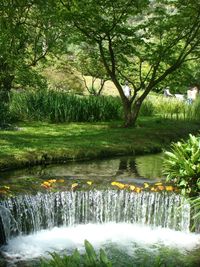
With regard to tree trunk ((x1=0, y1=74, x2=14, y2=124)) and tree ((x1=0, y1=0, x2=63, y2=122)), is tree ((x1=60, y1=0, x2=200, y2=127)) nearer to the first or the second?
tree ((x1=0, y1=0, x2=63, y2=122))

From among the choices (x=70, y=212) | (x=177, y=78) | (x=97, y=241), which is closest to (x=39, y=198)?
(x=70, y=212)

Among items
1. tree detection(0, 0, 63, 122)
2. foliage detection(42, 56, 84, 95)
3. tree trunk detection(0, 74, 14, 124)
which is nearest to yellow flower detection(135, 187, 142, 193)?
tree trunk detection(0, 74, 14, 124)

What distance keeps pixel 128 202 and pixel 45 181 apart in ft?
5.77

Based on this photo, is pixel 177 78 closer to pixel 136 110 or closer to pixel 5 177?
pixel 136 110

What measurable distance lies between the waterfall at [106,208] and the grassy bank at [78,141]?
2.34m

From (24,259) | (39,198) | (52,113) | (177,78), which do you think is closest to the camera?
(24,259)

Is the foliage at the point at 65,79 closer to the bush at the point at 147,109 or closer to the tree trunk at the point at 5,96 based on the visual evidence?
the bush at the point at 147,109

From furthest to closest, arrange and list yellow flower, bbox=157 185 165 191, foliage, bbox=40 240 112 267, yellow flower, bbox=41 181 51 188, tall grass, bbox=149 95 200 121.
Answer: tall grass, bbox=149 95 200 121 → yellow flower, bbox=157 185 165 191 → yellow flower, bbox=41 181 51 188 → foliage, bbox=40 240 112 267

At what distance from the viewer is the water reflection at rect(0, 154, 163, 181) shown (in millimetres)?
10492

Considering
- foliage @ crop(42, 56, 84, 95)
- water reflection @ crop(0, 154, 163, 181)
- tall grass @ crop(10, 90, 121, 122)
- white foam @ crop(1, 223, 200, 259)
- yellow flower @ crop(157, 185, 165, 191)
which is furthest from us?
foliage @ crop(42, 56, 84, 95)

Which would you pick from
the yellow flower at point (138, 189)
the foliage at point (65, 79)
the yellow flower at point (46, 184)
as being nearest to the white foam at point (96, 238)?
the yellow flower at point (138, 189)

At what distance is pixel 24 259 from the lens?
7.24 metres

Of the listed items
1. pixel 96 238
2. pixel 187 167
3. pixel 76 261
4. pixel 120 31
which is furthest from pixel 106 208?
pixel 120 31

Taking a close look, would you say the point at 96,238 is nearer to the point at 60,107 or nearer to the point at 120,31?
the point at 120,31
